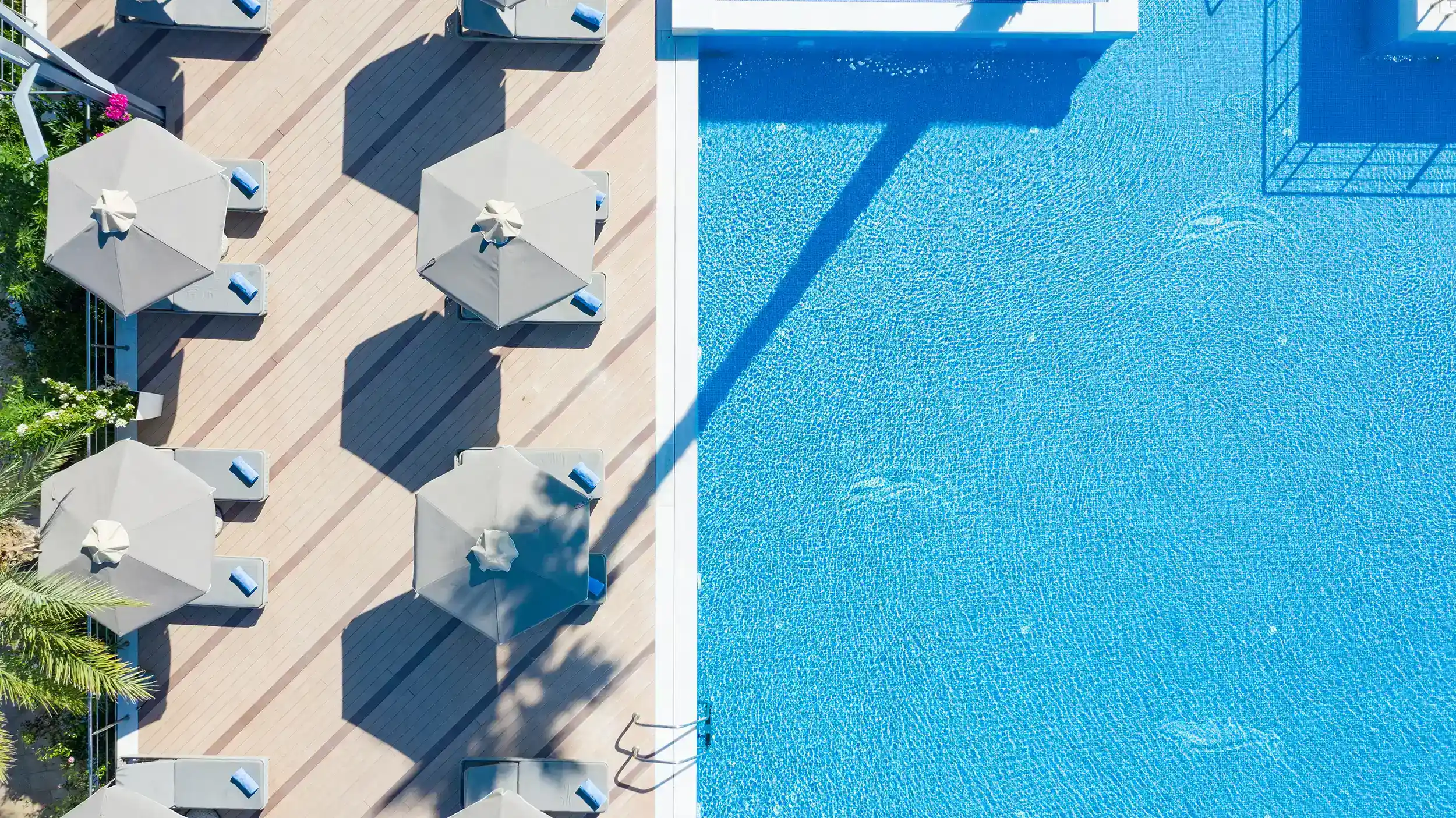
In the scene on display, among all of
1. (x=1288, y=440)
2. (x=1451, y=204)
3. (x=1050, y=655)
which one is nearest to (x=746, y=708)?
(x=1050, y=655)

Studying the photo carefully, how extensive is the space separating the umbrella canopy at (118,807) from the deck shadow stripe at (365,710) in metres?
1.26

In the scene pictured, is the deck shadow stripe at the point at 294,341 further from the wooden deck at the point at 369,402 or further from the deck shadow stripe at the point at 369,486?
the deck shadow stripe at the point at 369,486

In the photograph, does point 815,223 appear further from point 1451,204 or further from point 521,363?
point 1451,204

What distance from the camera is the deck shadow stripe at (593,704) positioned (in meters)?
10.7

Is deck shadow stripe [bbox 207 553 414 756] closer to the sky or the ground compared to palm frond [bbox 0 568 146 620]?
closer to the ground

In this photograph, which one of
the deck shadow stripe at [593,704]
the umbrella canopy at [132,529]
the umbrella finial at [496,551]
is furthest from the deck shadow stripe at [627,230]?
the umbrella canopy at [132,529]

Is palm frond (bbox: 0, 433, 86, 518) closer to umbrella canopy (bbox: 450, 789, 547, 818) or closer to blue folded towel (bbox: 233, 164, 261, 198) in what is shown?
blue folded towel (bbox: 233, 164, 261, 198)

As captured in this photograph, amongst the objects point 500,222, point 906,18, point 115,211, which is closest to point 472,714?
point 500,222

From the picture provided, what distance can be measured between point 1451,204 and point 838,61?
7474mm

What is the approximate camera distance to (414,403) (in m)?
10.7

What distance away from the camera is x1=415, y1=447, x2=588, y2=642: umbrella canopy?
9453 mm

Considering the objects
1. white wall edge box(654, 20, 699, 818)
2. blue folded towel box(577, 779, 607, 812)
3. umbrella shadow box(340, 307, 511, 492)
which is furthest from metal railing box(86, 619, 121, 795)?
white wall edge box(654, 20, 699, 818)

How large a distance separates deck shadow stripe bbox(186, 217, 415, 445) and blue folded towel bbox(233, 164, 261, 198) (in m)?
1.39

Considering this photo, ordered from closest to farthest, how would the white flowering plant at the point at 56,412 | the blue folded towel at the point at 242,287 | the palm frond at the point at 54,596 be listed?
the palm frond at the point at 54,596
the white flowering plant at the point at 56,412
the blue folded towel at the point at 242,287
